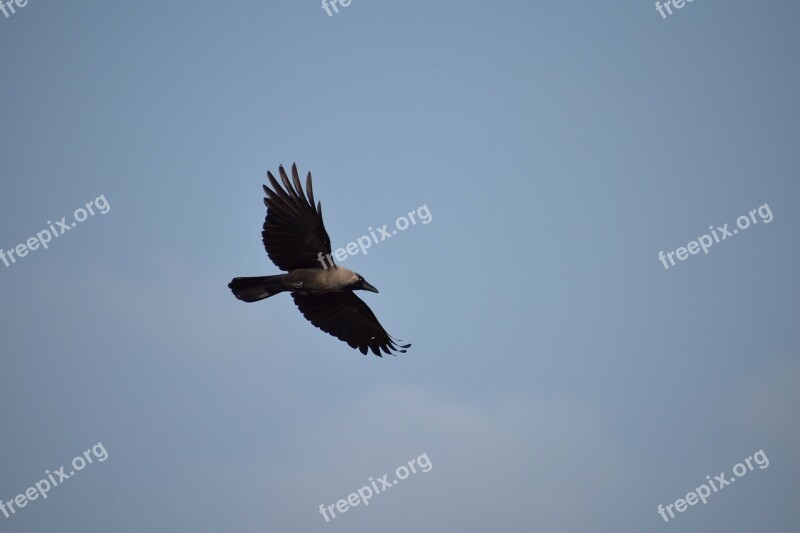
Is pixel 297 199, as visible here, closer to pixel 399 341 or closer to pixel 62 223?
pixel 399 341

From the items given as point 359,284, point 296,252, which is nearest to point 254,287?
point 296,252

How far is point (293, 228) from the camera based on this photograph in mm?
19906

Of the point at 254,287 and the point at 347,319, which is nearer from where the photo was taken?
the point at 254,287

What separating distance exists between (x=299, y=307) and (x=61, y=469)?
36.1 feet

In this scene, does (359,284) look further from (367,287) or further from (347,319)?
(347,319)

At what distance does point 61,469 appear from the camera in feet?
87.8

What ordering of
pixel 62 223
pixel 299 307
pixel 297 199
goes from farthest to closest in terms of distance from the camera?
1. pixel 62 223
2. pixel 299 307
3. pixel 297 199

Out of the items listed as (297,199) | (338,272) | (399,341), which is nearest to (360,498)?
(399,341)

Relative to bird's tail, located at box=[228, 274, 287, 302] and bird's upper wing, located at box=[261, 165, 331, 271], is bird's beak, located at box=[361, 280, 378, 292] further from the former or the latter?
bird's tail, located at box=[228, 274, 287, 302]

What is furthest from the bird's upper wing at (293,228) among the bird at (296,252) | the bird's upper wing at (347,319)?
the bird's upper wing at (347,319)

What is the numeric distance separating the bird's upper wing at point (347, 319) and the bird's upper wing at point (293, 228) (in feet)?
5.96

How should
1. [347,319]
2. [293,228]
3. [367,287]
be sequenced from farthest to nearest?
[347,319]
[367,287]
[293,228]

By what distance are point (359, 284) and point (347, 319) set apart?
7.84 ft

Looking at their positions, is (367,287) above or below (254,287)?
below
